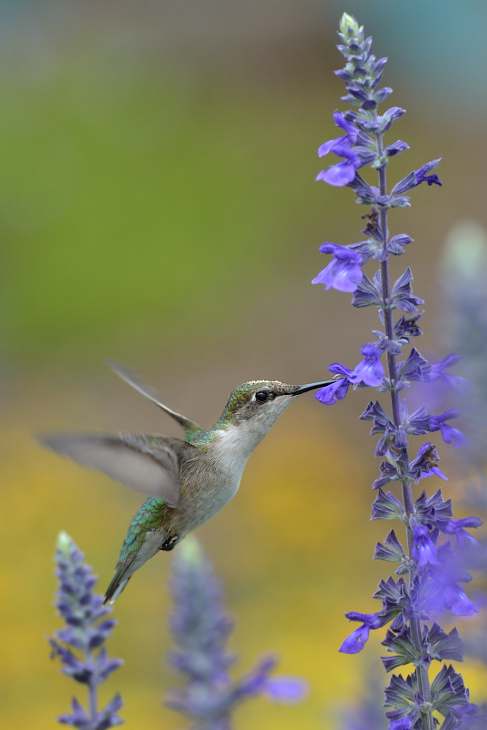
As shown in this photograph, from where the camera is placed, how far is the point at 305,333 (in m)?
12.5

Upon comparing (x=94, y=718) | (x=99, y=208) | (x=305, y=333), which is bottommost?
(x=94, y=718)

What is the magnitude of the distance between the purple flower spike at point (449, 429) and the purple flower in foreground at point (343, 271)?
31cm

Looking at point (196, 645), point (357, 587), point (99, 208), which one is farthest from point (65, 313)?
point (196, 645)

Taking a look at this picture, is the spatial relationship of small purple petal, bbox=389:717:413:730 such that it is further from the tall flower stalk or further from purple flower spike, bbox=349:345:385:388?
purple flower spike, bbox=349:345:385:388

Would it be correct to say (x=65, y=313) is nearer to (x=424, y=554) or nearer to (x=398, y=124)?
(x=398, y=124)

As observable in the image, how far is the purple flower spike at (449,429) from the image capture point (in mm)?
1748

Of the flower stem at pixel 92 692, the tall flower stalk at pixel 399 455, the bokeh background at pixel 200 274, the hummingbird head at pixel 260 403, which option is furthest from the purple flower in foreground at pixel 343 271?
the bokeh background at pixel 200 274

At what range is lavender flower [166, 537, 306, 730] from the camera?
2.46m

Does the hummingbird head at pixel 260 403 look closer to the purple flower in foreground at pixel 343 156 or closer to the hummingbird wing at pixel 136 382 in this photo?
the hummingbird wing at pixel 136 382

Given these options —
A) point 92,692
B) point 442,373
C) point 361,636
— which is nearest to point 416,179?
point 442,373

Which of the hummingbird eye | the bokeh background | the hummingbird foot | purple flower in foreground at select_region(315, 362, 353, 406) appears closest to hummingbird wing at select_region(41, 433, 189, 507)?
A: the hummingbird foot

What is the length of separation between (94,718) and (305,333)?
1070 centimetres

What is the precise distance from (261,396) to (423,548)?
1139 millimetres

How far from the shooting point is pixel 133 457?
2.35 meters
